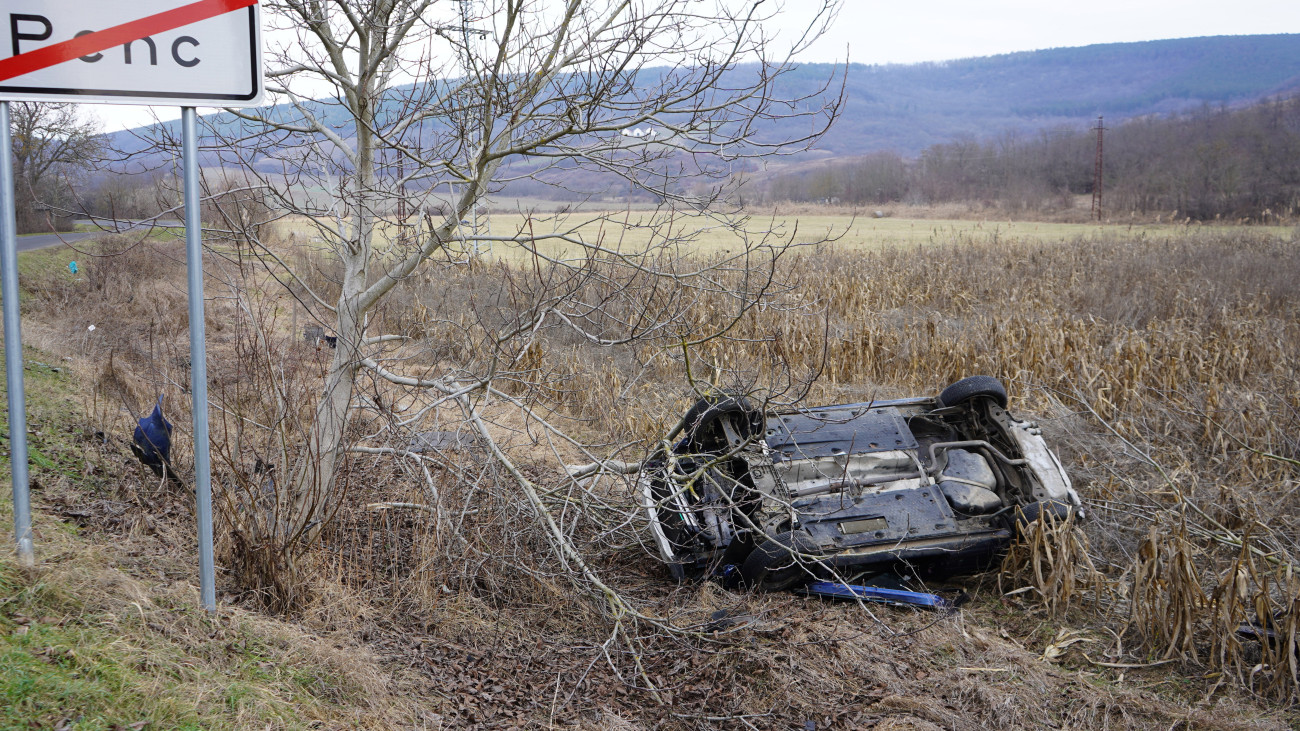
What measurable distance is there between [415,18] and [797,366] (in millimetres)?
7928

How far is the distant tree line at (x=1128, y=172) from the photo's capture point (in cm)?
5366

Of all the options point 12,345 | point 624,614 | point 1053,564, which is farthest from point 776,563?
point 12,345

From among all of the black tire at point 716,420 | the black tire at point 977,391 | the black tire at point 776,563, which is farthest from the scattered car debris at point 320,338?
the black tire at point 977,391

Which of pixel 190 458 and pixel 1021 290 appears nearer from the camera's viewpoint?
pixel 190 458

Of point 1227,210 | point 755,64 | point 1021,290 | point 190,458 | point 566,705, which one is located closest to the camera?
point 566,705

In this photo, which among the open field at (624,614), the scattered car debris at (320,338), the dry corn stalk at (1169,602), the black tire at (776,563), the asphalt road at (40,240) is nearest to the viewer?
the open field at (624,614)

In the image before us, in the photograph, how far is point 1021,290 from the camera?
16.6 m

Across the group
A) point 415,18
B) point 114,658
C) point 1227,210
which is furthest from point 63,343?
point 1227,210

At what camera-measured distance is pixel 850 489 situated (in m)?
5.42

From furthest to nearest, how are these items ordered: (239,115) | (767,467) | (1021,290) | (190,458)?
(1021,290) < (190,458) < (767,467) < (239,115)

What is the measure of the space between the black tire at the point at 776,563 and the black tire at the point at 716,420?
2.35 ft

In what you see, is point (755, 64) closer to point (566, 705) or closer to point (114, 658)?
point (566, 705)

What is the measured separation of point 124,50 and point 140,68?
78mm

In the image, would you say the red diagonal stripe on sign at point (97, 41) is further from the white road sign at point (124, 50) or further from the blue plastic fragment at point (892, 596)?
the blue plastic fragment at point (892, 596)
